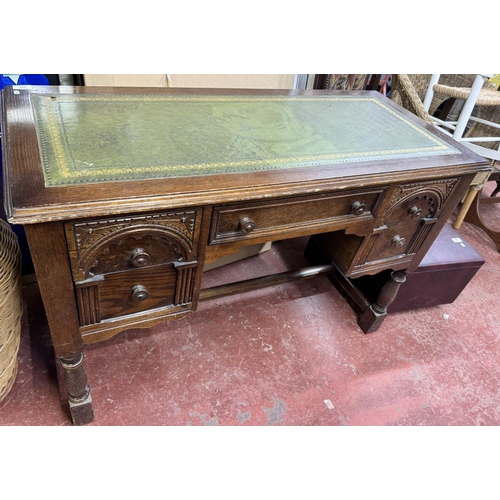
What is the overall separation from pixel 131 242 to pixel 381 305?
1.28 m

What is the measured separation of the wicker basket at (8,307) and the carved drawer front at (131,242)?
43 cm

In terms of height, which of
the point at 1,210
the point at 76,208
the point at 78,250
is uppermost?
the point at 76,208

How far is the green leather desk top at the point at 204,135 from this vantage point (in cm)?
101

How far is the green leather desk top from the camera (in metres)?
1.01

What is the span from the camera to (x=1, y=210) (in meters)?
1.63

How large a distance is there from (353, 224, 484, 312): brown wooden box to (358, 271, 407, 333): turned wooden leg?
0.07 m

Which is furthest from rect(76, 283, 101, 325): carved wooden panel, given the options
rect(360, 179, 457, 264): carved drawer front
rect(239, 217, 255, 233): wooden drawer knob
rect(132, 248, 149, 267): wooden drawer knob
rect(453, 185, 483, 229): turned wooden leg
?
rect(453, 185, 483, 229): turned wooden leg

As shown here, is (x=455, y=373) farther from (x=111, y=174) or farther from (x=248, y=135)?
(x=111, y=174)

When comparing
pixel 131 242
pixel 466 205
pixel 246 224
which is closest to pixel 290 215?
pixel 246 224

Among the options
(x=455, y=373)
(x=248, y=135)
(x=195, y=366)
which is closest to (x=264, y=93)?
(x=248, y=135)

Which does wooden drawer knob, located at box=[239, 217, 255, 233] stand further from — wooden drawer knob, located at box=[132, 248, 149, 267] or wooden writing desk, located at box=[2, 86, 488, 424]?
wooden drawer knob, located at box=[132, 248, 149, 267]

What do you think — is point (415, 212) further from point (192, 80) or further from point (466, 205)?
point (466, 205)

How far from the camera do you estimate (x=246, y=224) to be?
1077mm

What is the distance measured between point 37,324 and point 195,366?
28.3 inches
